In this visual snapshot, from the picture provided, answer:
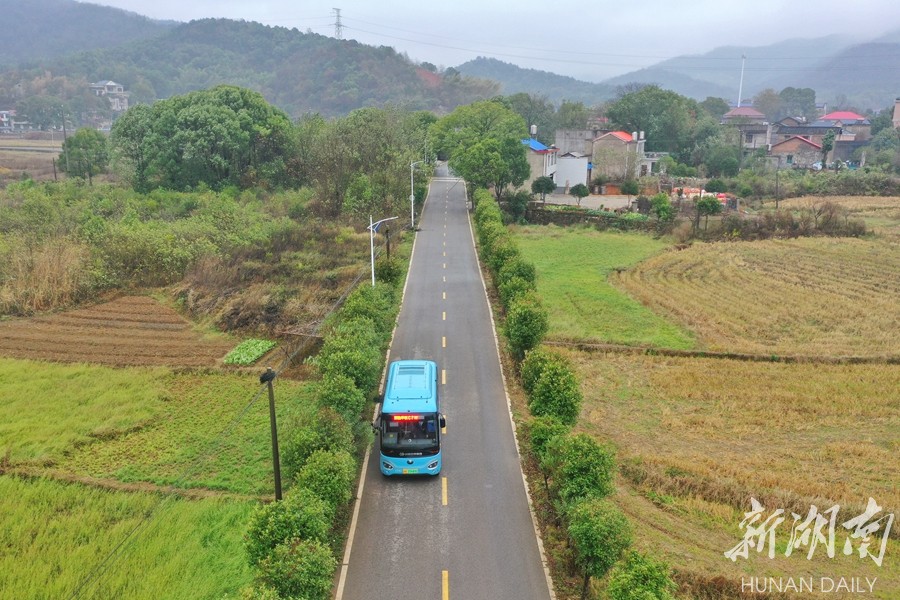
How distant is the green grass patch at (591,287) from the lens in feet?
109

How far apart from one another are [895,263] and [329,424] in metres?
45.4

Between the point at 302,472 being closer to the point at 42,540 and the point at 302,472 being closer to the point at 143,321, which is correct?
the point at 42,540

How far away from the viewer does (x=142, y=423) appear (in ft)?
78.4

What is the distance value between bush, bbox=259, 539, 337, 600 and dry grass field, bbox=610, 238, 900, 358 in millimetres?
23671

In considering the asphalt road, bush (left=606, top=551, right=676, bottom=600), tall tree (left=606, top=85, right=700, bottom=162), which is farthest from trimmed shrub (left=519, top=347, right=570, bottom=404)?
tall tree (left=606, top=85, right=700, bottom=162)

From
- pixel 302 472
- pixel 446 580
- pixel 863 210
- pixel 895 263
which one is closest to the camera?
pixel 446 580

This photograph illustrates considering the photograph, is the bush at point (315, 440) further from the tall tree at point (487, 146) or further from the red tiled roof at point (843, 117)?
the red tiled roof at point (843, 117)

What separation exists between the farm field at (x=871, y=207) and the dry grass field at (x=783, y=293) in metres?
6.06

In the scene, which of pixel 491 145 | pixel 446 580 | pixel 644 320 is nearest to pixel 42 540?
pixel 446 580

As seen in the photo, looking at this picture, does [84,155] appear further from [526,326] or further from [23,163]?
[526,326]

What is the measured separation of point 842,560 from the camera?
16.7 meters

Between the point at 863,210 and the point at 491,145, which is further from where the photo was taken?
the point at 863,210

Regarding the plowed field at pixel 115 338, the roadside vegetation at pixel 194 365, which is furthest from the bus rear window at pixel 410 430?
the plowed field at pixel 115 338

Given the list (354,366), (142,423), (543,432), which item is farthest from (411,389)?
(142,423)
